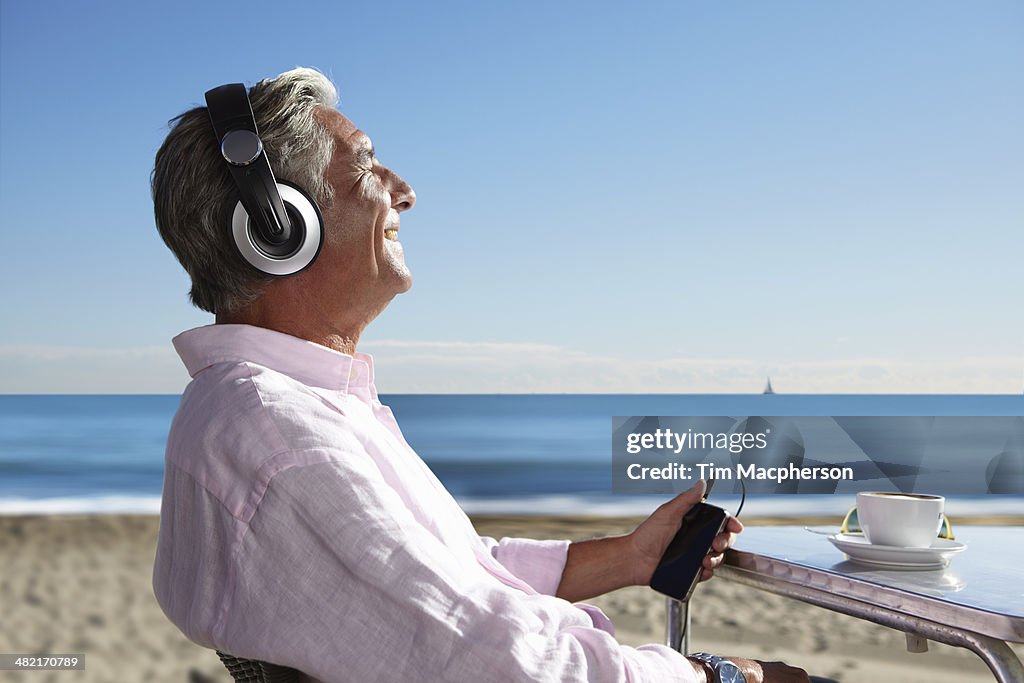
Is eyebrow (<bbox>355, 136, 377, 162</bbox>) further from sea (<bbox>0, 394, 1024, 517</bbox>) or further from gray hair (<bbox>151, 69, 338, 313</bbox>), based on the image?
sea (<bbox>0, 394, 1024, 517</bbox>)

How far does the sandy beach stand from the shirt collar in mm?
2875

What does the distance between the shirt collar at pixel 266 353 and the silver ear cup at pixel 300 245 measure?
0.08 meters

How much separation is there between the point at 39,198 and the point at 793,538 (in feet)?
51.0

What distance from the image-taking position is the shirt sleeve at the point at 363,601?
27.6 inches

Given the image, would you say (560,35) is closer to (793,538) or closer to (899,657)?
(899,657)

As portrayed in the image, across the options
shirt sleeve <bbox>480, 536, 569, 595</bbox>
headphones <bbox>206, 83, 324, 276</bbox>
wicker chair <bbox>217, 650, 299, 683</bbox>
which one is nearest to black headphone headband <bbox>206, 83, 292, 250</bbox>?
headphones <bbox>206, 83, 324, 276</bbox>

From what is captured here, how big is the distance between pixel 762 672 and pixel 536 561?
44 centimetres

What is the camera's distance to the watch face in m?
0.87

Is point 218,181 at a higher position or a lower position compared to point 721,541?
higher

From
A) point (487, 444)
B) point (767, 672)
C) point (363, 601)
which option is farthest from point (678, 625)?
point (487, 444)

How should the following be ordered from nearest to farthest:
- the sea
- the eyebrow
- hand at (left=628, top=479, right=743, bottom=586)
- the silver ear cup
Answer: the silver ear cup < the eyebrow < hand at (left=628, top=479, right=743, bottom=586) < the sea

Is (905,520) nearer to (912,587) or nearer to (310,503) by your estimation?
(912,587)

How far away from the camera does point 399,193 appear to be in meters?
1.16

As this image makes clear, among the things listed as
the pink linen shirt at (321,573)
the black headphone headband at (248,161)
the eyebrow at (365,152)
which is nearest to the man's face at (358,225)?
the eyebrow at (365,152)
